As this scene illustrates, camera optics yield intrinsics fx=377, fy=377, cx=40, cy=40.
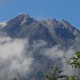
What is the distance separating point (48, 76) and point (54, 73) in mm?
807

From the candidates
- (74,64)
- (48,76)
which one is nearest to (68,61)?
(74,64)

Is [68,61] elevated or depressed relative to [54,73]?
depressed

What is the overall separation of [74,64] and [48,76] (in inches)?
519

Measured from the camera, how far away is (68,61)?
103 feet

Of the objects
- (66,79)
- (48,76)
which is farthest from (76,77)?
(48,76)

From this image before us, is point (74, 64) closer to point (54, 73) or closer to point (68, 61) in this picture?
point (68, 61)

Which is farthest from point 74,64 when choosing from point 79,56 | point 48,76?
point 48,76

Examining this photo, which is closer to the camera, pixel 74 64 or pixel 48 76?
pixel 74 64

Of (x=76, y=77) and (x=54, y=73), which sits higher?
(x=54, y=73)

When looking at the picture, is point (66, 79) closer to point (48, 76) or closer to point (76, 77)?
point (76, 77)

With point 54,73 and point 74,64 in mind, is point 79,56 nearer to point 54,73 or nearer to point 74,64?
point 74,64

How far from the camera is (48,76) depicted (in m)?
43.2

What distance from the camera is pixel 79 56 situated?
3031 centimetres

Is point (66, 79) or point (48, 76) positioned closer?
point (66, 79)
